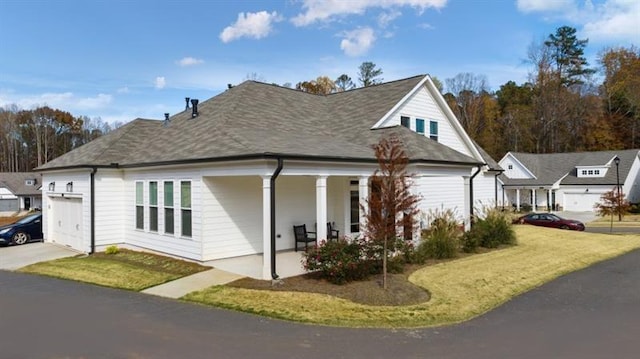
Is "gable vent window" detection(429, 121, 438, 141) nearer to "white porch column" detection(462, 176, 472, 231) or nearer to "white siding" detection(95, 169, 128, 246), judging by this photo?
"white porch column" detection(462, 176, 472, 231)

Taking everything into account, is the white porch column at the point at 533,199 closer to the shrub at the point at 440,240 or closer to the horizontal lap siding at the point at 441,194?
the horizontal lap siding at the point at 441,194

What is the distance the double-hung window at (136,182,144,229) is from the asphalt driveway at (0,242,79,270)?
105 inches

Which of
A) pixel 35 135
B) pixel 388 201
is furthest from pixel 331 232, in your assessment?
pixel 35 135

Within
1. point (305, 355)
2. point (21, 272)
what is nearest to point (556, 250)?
point (305, 355)

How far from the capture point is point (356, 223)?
1823 cm

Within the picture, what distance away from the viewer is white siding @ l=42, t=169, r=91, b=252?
17.3 meters

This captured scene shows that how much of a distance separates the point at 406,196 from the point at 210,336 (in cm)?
579

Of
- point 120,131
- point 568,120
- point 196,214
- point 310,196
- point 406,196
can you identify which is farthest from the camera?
point 568,120

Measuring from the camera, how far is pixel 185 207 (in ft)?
48.8

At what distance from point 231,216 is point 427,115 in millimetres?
12082

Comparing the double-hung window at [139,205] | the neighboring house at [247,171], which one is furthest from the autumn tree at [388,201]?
the double-hung window at [139,205]

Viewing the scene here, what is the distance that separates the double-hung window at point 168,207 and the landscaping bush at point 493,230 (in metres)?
10.9

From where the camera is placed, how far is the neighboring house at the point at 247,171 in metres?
13.5

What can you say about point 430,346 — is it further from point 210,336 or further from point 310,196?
point 310,196
